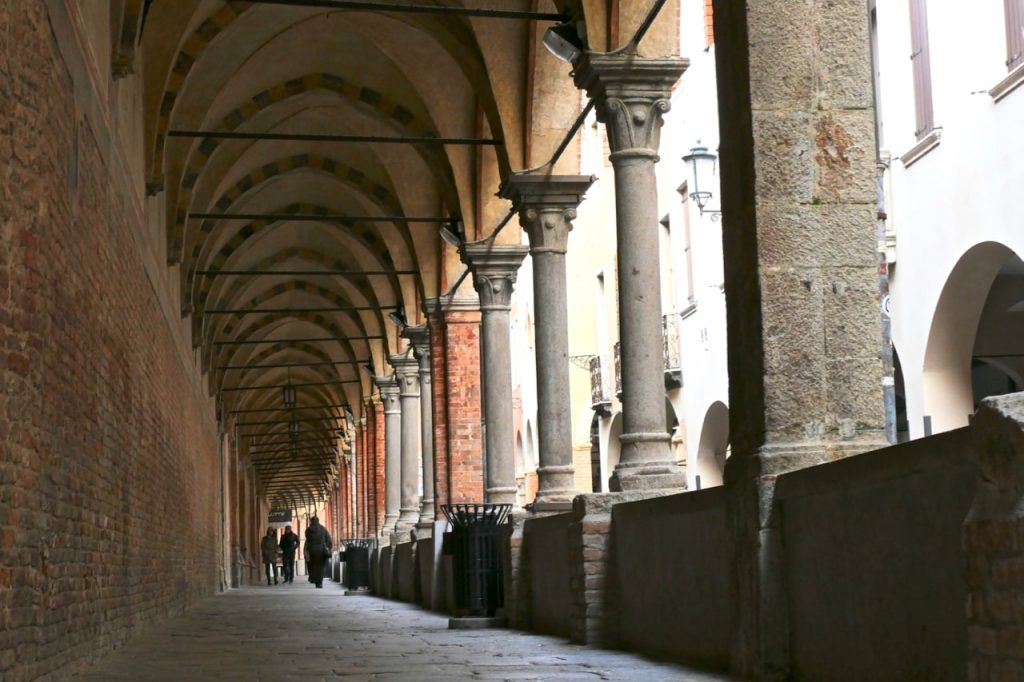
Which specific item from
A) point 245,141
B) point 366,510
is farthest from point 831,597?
point 366,510

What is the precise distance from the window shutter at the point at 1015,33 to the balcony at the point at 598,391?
39.3ft

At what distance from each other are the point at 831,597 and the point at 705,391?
13226mm

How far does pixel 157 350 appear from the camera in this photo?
14.5m

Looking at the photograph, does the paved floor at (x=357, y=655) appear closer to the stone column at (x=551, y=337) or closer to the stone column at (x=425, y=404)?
the stone column at (x=551, y=337)

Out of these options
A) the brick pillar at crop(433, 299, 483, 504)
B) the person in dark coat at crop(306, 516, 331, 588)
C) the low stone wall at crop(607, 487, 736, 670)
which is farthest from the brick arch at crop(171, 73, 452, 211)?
the person in dark coat at crop(306, 516, 331, 588)

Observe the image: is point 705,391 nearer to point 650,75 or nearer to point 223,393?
point 650,75

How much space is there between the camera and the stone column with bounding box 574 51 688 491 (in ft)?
31.3

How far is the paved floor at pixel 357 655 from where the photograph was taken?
741cm

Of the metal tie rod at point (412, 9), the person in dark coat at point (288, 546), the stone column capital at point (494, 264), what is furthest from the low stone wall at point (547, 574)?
the person in dark coat at point (288, 546)

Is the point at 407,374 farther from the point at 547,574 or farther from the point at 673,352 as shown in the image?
the point at 547,574

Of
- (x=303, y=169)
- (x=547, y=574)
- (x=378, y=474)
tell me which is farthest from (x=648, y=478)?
(x=378, y=474)

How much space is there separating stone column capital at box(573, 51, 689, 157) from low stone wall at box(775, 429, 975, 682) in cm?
456

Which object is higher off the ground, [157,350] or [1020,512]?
[157,350]

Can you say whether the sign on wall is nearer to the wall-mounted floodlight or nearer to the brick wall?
Answer: the wall-mounted floodlight
